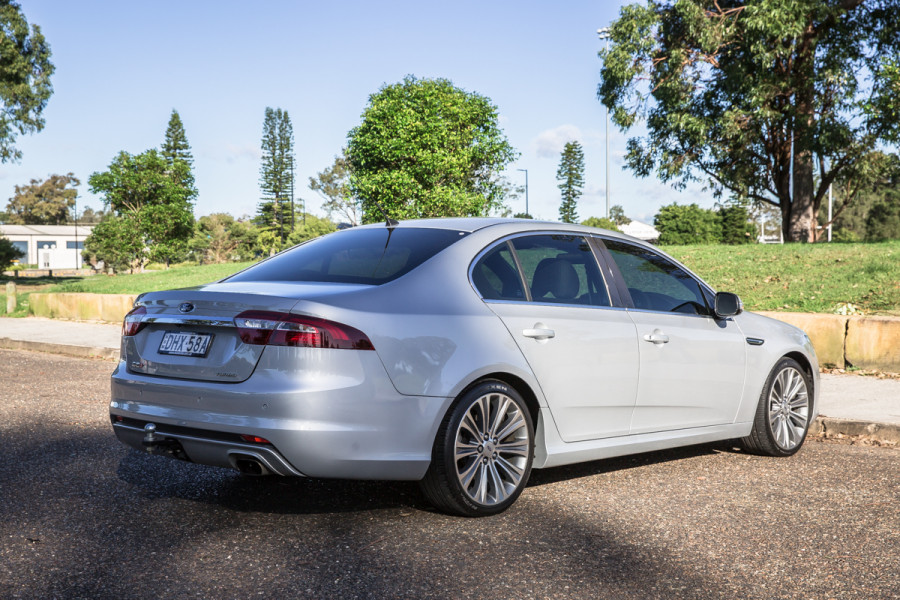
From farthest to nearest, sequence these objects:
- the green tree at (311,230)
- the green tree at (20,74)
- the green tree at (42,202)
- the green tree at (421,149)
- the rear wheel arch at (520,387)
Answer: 1. the green tree at (42,202)
2. the green tree at (311,230)
3. the green tree at (421,149)
4. the green tree at (20,74)
5. the rear wheel arch at (520,387)

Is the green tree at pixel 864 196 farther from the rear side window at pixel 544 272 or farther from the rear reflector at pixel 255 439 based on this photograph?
the rear reflector at pixel 255 439

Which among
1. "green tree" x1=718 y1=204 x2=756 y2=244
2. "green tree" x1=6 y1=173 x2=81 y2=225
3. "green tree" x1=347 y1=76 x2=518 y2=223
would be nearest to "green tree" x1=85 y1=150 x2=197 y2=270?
"green tree" x1=347 y1=76 x2=518 y2=223

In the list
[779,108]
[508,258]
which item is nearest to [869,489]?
[508,258]

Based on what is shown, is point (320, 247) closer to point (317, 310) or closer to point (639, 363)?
point (317, 310)

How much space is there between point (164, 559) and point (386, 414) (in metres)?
1.17

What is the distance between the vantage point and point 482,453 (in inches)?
181

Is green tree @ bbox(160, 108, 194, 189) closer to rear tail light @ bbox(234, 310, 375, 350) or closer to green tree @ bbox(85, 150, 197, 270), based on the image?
green tree @ bbox(85, 150, 197, 270)

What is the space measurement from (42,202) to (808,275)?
146173 millimetres

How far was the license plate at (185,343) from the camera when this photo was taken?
14.2ft

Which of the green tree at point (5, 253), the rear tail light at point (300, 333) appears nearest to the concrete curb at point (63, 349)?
the rear tail light at point (300, 333)

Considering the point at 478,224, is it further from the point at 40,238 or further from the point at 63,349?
the point at 40,238

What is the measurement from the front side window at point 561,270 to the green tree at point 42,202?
495ft

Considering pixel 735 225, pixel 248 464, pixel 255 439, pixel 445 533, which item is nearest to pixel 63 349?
pixel 248 464

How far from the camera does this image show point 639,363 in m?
5.34
